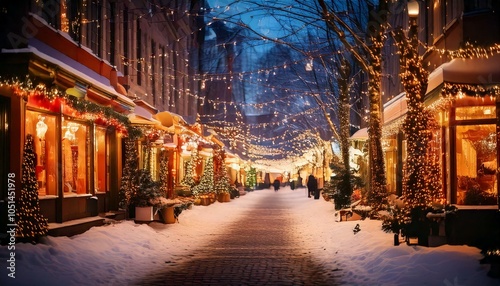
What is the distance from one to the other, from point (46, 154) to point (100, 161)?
15.3 ft

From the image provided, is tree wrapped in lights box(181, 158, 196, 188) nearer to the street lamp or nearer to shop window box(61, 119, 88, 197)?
shop window box(61, 119, 88, 197)

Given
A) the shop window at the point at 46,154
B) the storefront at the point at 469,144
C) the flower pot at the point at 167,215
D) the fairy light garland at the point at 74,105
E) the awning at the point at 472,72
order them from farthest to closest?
the flower pot at the point at 167,215 < the shop window at the point at 46,154 < the storefront at the point at 469,144 < the awning at the point at 472,72 < the fairy light garland at the point at 74,105

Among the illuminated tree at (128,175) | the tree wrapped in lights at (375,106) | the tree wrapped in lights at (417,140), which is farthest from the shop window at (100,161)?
the tree wrapped in lights at (417,140)

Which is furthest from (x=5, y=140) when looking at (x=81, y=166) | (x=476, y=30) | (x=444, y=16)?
(x=444, y=16)

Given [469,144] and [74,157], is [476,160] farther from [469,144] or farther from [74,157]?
[74,157]

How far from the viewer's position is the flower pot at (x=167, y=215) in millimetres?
21734

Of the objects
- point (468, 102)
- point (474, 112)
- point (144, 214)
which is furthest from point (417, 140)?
point (144, 214)

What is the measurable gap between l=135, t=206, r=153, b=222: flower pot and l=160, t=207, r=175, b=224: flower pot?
2.87 ft

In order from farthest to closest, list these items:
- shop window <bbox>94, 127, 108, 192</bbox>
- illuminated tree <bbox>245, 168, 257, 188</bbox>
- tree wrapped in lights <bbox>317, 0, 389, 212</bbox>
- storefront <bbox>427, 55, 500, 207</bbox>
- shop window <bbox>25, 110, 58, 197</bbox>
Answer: illuminated tree <bbox>245, 168, 257, 188</bbox>, shop window <bbox>94, 127, 108, 192</bbox>, tree wrapped in lights <bbox>317, 0, 389, 212</bbox>, shop window <bbox>25, 110, 58, 197</bbox>, storefront <bbox>427, 55, 500, 207</bbox>

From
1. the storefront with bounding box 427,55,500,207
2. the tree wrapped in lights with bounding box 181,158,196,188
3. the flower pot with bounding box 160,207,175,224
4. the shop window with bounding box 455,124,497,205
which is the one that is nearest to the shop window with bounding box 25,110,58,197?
the flower pot with bounding box 160,207,175,224

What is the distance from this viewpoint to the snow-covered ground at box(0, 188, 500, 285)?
35.6 ft

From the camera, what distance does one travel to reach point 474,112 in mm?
17219

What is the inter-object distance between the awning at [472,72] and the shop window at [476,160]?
207cm

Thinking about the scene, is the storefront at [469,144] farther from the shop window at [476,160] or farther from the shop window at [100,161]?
the shop window at [100,161]
